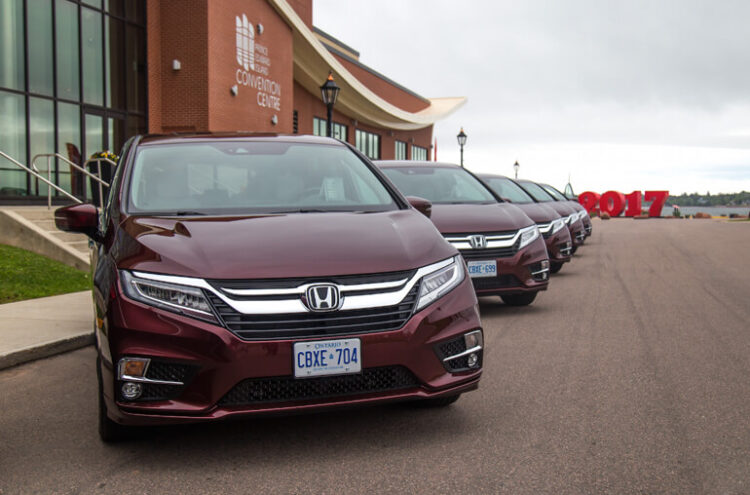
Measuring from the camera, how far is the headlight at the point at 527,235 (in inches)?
328

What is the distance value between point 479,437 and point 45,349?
3921mm

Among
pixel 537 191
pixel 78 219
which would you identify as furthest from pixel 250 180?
pixel 537 191

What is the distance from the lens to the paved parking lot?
342cm

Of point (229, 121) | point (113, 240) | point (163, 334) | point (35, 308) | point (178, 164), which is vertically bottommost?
point (35, 308)

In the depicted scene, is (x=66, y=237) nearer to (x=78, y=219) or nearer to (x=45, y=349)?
(x=45, y=349)

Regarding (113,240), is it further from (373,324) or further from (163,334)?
(373,324)

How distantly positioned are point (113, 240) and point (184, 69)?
19.2 m

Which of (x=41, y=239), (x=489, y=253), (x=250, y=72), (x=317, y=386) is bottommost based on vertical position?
(x=317, y=386)

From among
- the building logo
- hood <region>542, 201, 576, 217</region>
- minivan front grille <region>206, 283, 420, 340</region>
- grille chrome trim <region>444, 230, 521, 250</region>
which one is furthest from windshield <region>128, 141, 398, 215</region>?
the building logo

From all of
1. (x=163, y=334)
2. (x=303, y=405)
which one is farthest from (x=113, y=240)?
(x=303, y=405)

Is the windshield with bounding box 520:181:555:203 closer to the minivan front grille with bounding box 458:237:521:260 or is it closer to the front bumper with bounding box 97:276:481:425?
the minivan front grille with bounding box 458:237:521:260

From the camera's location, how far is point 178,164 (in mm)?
4945

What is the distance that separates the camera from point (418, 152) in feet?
197

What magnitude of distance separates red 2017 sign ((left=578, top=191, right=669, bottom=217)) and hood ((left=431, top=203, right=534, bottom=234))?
4764 centimetres
